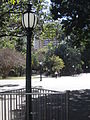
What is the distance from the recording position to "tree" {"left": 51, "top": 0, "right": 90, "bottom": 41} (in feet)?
51.8

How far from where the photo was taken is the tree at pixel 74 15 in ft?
51.8

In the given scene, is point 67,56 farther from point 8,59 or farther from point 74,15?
point 74,15

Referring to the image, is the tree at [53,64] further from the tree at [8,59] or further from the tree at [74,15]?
the tree at [74,15]

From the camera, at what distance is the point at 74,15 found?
1653 cm

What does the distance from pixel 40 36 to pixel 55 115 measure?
13.8 metres

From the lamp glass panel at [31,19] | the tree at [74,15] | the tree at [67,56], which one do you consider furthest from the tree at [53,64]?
the lamp glass panel at [31,19]

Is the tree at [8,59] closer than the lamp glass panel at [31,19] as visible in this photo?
No

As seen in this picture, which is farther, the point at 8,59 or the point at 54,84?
the point at 8,59

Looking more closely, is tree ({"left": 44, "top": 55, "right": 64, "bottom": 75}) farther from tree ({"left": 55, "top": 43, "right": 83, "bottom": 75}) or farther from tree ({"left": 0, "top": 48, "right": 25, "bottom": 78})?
tree ({"left": 0, "top": 48, "right": 25, "bottom": 78})

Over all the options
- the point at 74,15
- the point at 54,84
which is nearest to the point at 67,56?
the point at 54,84

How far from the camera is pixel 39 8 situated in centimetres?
2116

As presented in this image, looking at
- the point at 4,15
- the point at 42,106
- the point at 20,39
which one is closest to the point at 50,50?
the point at 20,39

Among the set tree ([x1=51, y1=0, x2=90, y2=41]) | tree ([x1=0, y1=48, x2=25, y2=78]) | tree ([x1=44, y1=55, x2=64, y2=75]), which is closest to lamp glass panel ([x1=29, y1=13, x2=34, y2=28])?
tree ([x1=51, y1=0, x2=90, y2=41])

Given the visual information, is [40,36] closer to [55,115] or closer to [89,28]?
[89,28]
